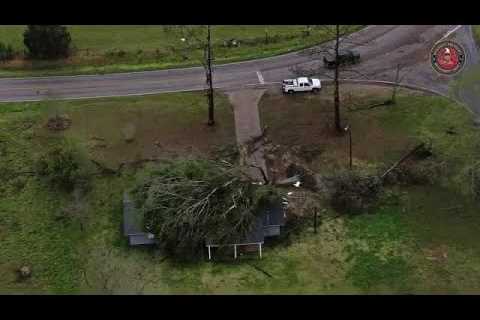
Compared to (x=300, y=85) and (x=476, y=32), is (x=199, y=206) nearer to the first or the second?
(x=300, y=85)

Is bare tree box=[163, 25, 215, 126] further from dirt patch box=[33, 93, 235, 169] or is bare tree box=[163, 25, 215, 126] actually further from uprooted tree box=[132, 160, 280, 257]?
uprooted tree box=[132, 160, 280, 257]

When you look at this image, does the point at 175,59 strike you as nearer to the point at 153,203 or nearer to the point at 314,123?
the point at 314,123

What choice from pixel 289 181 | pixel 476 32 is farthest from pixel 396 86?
pixel 289 181

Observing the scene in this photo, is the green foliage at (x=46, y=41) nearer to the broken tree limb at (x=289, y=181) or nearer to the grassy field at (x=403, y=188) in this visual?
the grassy field at (x=403, y=188)

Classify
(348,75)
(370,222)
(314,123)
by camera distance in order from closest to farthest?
1. (370,222)
2. (314,123)
3. (348,75)

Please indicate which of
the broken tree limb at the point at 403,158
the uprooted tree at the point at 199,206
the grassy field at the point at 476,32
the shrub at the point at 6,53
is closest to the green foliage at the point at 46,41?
the shrub at the point at 6,53

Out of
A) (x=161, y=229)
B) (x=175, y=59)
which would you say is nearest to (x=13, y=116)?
(x=175, y=59)
